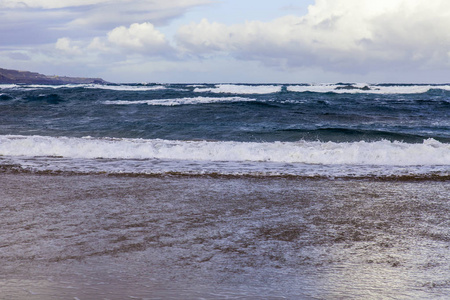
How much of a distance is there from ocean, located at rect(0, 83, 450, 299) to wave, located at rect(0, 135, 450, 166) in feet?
0.12

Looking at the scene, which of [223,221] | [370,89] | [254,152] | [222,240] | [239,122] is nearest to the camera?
[222,240]

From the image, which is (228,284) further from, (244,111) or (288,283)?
(244,111)

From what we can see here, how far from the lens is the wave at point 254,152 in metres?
8.91

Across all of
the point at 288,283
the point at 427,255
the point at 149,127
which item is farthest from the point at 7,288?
the point at 149,127

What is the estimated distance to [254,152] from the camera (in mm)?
9359

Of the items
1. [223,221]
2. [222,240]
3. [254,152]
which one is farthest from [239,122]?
[222,240]

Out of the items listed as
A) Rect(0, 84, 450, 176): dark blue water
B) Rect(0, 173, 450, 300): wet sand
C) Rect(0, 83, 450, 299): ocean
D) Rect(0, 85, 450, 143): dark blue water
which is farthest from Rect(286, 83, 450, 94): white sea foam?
Rect(0, 173, 450, 300): wet sand

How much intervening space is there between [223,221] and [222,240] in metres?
0.65

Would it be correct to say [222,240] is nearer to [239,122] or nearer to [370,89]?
[239,122]

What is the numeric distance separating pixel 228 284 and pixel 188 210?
2156mm

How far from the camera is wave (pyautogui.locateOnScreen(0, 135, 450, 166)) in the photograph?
351 inches

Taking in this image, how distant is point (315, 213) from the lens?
5051 millimetres

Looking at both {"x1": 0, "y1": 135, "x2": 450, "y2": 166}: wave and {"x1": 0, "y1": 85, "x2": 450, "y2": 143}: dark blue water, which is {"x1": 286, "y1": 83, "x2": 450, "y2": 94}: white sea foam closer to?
{"x1": 0, "y1": 85, "x2": 450, "y2": 143}: dark blue water

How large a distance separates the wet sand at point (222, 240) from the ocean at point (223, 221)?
0.05 ft
